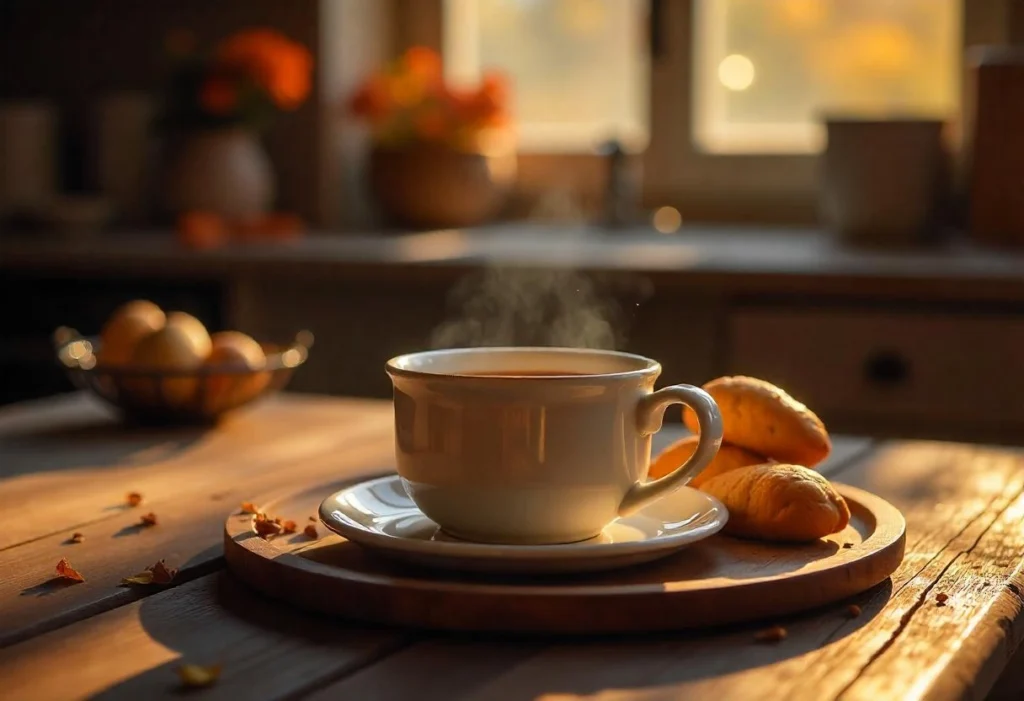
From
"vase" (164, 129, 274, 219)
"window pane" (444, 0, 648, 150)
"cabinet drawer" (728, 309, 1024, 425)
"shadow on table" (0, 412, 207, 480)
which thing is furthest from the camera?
"window pane" (444, 0, 648, 150)

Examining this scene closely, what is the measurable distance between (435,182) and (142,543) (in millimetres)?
1875

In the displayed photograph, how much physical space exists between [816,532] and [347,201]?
7.22 feet

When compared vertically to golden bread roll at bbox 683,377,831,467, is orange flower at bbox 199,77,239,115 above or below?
above

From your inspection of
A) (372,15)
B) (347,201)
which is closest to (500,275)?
(347,201)

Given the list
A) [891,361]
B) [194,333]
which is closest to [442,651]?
[194,333]

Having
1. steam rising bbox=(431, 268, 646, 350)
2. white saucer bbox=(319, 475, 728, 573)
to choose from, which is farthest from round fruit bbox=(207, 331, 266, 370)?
steam rising bbox=(431, 268, 646, 350)

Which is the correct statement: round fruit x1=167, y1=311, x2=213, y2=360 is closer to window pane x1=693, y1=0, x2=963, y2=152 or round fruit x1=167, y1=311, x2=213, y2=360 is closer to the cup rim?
the cup rim

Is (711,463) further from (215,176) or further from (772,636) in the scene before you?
(215,176)

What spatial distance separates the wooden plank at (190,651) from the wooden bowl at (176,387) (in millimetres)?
477

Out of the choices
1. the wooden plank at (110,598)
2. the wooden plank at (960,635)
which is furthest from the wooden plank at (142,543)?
the wooden plank at (960,635)

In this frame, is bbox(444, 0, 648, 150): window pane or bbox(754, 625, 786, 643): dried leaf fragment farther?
bbox(444, 0, 648, 150): window pane

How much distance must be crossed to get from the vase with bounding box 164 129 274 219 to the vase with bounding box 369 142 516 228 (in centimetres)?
24

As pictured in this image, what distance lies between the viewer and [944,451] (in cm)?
114

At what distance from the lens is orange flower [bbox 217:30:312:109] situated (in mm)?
2562
